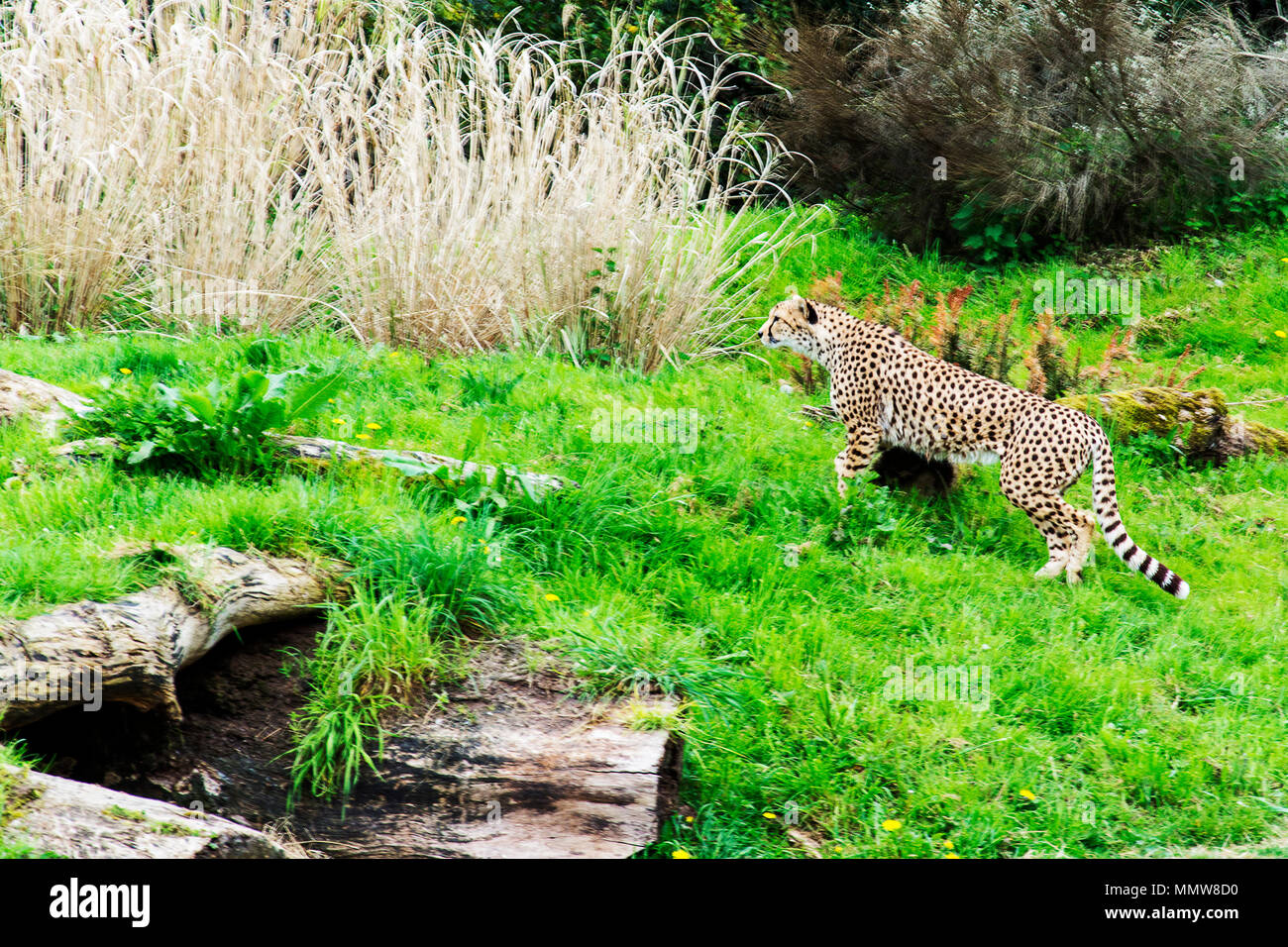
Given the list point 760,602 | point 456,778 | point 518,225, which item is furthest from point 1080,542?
point 518,225

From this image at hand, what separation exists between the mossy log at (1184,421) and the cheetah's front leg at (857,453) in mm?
1687

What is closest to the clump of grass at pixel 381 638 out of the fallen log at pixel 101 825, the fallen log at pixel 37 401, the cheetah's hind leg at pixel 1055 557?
the fallen log at pixel 101 825

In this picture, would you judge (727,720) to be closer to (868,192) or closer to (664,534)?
(664,534)

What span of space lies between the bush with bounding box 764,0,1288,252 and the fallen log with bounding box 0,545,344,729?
7.94 meters

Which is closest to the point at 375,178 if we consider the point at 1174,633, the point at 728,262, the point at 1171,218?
the point at 728,262

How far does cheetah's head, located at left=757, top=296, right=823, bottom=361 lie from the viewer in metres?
7.25

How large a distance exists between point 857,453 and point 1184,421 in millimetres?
2537

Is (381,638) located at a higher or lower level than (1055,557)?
higher

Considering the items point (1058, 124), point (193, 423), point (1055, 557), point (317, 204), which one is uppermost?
point (1058, 124)

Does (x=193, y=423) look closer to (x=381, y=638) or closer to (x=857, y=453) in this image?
(x=381, y=638)

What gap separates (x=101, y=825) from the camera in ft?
9.97

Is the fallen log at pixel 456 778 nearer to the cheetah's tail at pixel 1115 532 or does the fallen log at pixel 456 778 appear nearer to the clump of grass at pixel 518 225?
the cheetah's tail at pixel 1115 532

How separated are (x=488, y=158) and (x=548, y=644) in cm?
477

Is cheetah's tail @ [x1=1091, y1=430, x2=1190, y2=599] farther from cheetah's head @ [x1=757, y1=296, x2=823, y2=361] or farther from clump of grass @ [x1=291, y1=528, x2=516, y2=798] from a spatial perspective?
clump of grass @ [x1=291, y1=528, x2=516, y2=798]
